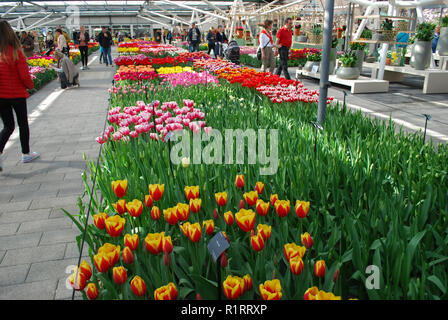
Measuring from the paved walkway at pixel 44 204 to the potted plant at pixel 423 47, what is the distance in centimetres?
734

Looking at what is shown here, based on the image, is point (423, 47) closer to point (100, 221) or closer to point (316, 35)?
point (316, 35)

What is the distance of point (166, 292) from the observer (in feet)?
3.59

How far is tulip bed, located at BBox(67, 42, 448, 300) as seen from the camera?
1.29m

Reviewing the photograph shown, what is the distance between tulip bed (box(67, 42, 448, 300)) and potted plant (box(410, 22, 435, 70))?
7068mm

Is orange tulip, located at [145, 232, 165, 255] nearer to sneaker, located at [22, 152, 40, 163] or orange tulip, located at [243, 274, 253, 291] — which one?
orange tulip, located at [243, 274, 253, 291]

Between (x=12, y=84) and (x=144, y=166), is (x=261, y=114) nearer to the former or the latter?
(x=144, y=166)

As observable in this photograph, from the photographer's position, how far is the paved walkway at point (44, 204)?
2.25 m

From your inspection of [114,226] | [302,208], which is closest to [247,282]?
[302,208]

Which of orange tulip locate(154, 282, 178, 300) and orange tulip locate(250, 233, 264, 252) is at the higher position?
orange tulip locate(250, 233, 264, 252)

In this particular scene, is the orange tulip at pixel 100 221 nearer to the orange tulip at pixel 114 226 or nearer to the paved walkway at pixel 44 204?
the orange tulip at pixel 114 226

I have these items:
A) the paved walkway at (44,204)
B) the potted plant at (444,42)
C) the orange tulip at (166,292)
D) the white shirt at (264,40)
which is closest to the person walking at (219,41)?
the white shirt at (264,40)

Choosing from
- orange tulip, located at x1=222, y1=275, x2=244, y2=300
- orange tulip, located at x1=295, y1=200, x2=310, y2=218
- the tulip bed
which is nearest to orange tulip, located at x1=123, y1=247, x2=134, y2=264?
the tulip bed
